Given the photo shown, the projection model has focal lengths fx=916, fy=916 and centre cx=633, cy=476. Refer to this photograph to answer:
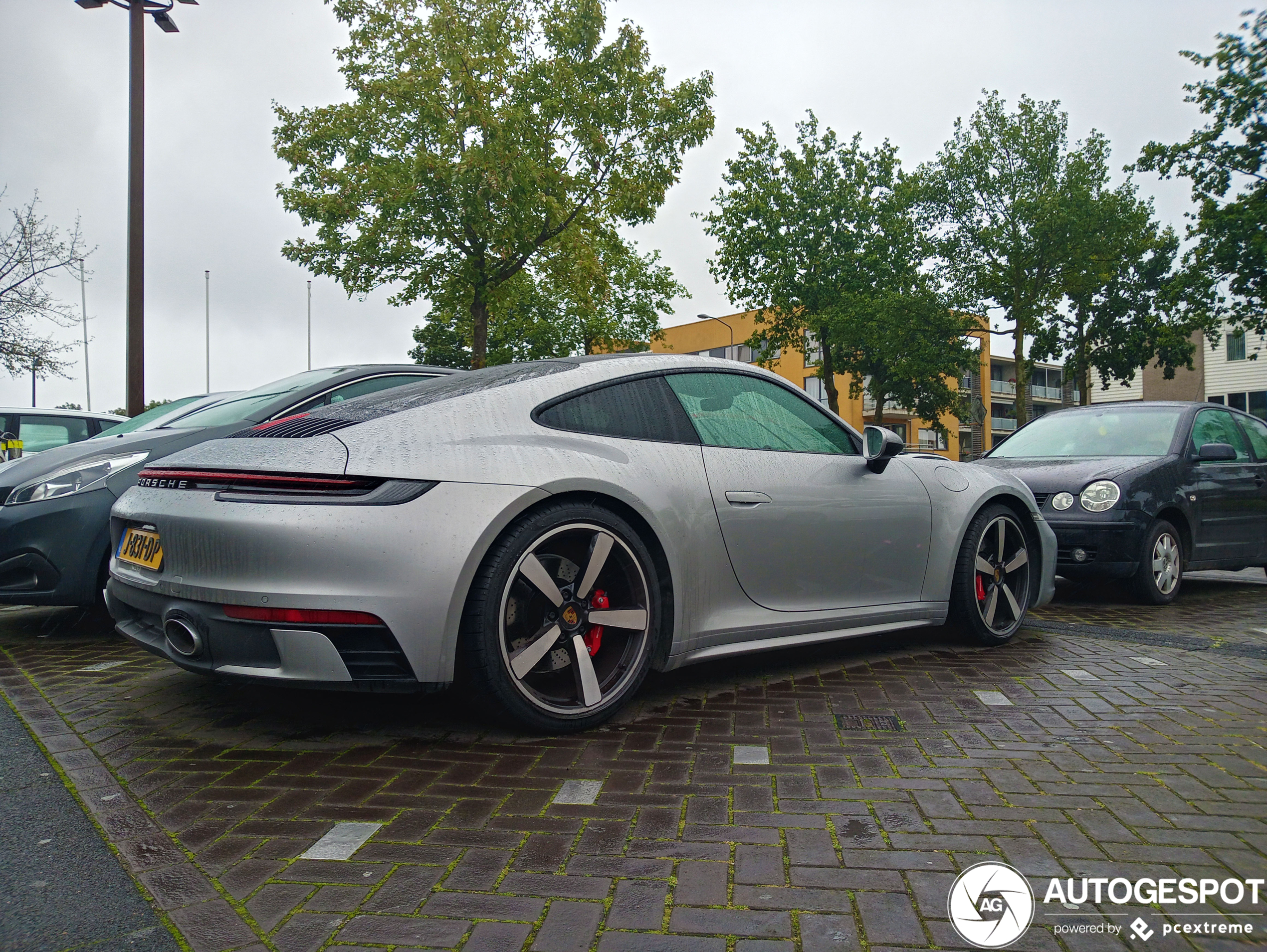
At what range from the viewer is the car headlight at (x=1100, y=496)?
6250 mm

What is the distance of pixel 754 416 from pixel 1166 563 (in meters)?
4.13

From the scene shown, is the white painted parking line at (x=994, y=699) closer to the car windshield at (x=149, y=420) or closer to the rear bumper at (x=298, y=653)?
the rear bumper at (x=298, y=653)

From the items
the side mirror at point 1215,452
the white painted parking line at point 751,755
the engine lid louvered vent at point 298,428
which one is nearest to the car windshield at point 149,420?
the engine lid louvered vent at point 298,428

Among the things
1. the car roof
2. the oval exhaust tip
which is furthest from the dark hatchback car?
the car roof

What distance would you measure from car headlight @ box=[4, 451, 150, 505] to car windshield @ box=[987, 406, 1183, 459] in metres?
6.33

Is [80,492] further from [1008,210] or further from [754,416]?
[1008,210]

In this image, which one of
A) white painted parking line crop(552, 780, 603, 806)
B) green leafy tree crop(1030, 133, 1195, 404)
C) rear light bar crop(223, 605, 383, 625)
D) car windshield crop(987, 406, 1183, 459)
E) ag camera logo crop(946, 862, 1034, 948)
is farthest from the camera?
green leafy tree crop(1030, 133, 1195, 404)

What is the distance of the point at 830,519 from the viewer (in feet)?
13.1

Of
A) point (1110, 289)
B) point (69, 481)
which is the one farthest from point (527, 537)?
point (1110, 289)

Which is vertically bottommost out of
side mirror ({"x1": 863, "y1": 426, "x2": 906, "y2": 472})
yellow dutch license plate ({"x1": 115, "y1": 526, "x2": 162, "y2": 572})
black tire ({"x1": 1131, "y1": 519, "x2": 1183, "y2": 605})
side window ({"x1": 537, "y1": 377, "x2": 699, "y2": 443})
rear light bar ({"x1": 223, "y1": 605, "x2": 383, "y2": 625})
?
black tire ({"x1": 1131, "y1": 519, "x2": 1183, "y2": 605})

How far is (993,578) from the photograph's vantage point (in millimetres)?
4871

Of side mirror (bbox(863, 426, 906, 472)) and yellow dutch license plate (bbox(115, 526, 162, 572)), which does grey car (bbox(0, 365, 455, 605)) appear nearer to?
yellow dutch license plate (bbox(115, 526, 162, 572))

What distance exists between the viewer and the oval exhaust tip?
114 inches

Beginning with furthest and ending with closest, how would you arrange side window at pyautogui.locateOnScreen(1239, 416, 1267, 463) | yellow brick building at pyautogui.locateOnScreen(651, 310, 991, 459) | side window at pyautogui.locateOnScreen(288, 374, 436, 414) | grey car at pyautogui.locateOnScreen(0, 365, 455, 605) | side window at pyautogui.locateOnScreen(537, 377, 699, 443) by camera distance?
yellow brick building at pyautogui.locateOnScreen(651, 310, 991, 459)
side window at pyautogui.locateOnScreen(1239, 416, 1267, 463)
side window at pyautogui.locateOnScreen(288, 374, 436, 414)
grey car at pyautogui.locateOnScreen(0, 365, 455, 605)
side window at pyautogui.locateOnScreen(537, 377, 699, 443)
